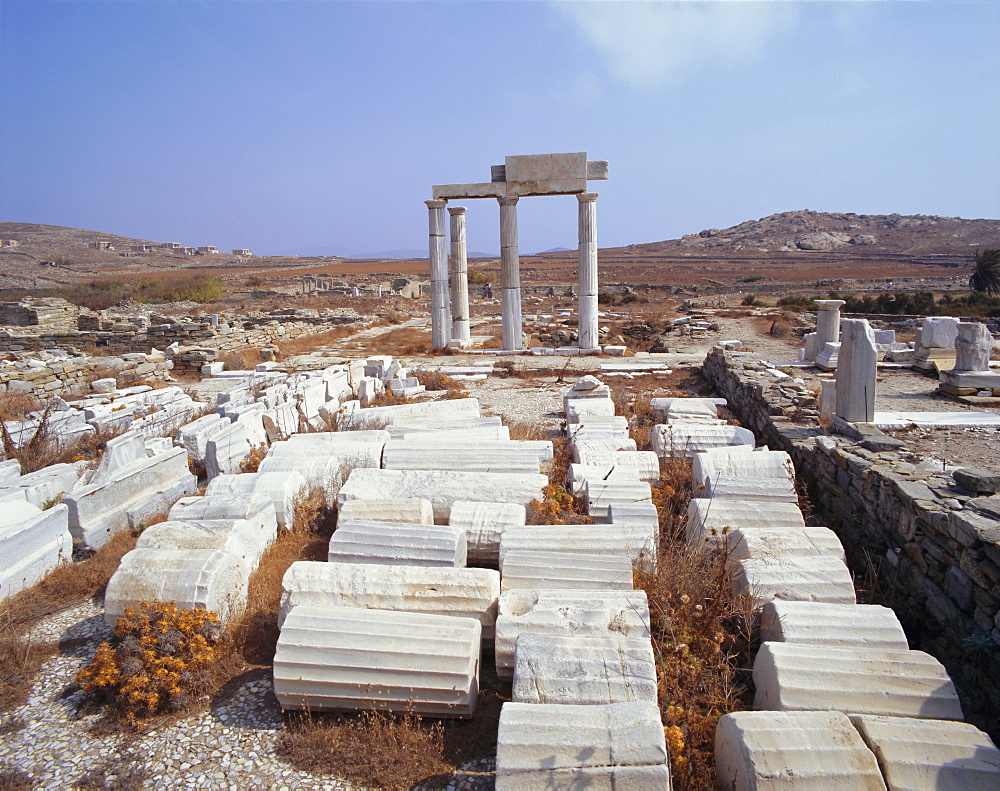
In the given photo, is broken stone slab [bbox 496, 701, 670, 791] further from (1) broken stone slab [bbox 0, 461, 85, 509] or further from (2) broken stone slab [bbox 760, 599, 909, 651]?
(1) broken stone slab [bbox 0, 461, 85, 509]

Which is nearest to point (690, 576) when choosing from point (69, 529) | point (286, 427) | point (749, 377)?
point (69, 529)

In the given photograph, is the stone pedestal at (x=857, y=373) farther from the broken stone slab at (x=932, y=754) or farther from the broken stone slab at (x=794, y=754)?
the broken stone slab at (x=794, y=754)

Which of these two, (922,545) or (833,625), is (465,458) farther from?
(922,545)

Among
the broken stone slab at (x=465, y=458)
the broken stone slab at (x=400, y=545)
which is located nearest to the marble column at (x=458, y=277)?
the broken stone slab at (x=465, y=458)

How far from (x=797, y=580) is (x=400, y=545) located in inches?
108

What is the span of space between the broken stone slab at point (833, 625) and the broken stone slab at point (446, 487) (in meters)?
2.43

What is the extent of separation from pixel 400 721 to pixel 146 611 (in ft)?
6.18

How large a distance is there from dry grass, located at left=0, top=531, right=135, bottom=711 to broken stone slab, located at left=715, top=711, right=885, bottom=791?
13.4ft

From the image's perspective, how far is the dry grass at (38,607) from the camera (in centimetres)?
419

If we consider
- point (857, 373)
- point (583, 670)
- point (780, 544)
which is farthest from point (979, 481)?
point (583, 670)

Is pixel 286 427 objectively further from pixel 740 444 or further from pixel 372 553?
pixel 740 444

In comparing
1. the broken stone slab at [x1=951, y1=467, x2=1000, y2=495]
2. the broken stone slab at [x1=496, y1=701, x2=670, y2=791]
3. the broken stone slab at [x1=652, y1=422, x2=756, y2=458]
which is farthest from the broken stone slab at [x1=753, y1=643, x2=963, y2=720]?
the broken stone slab at [x1=652, y1=422, x2=756, y2=458]

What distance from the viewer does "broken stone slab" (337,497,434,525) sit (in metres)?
5.47

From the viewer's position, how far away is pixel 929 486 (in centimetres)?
506
